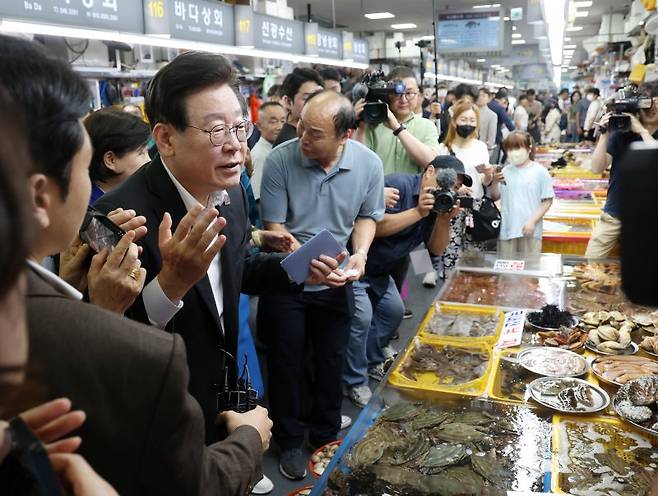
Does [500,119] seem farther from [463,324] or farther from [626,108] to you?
[463,324]

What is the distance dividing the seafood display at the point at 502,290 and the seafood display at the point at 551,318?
22 centimetres

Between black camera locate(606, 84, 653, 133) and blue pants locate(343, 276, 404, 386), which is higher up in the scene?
black camera locate(606, 84, 653, 133)

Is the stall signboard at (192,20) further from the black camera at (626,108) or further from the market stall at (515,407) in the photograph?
the black camera at (626,108)

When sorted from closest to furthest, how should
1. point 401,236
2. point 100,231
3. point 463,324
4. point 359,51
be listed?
point 100,231
point 463,324
point 401,236
point 359,51

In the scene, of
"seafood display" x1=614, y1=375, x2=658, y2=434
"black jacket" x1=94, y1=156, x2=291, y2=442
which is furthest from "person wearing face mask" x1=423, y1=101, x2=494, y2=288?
"black jacket" x1=94, y1=156, x2=291, y2=442

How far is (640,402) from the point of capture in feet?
6.92

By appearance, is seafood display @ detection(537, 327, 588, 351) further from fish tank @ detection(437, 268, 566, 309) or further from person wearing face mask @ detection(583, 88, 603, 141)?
person wearing face mask @ detection(583, 88, 603, 141)

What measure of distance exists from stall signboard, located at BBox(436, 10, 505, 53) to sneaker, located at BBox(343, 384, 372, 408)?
984 centimetres

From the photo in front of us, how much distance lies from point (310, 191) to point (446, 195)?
0.71 meters

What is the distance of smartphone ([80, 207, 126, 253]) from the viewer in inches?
55.4

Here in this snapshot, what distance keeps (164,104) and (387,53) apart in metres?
17.0

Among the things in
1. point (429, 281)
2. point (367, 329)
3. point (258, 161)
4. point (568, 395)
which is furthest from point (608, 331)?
point (429, 281)

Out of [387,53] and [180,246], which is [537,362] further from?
[387,53]

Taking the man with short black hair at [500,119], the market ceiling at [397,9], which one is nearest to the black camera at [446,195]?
the man with short black hair at [500,119]
